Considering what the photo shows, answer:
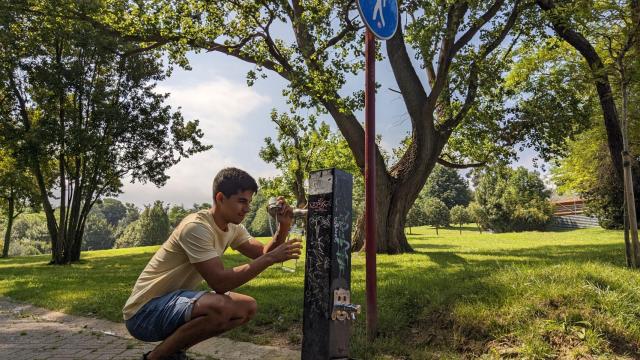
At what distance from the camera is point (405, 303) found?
5520 millimetres

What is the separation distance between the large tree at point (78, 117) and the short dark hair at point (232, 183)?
15504 millimetres

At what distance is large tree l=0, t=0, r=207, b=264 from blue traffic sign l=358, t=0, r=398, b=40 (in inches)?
600

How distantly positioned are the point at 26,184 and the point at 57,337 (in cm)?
2560

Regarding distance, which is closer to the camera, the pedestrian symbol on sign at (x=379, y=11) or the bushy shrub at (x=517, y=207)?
the pedestrian symbol on sign at (x=379, y=11)

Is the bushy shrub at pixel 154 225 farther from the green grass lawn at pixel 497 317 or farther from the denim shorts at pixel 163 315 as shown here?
the denim shorts at pixel 163 315

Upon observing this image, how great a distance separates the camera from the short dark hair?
3400 mm

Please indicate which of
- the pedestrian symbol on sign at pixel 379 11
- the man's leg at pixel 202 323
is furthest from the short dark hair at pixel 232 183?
the pedestrian symbol on sign at pixel 379 11

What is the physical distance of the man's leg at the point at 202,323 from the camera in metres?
3.16

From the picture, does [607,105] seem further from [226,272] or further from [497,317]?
[226,272]

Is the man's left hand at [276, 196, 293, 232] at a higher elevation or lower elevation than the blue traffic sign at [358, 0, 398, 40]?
lower

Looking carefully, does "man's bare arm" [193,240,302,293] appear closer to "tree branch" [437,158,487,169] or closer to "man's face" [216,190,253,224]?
"man's face" [216,190,253,224]

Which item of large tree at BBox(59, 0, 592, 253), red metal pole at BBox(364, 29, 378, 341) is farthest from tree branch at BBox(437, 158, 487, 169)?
red metal pole at BBox(364, 29, 378, 341)

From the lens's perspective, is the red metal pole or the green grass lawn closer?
the green grass lawn

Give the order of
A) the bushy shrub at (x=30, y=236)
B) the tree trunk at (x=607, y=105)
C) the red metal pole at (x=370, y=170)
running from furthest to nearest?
1. the bushy shrub at (x=30, y=236)
2. the tree trunk at (x=607, y=105)
3. the red metal pole at (x=370, y=170)
